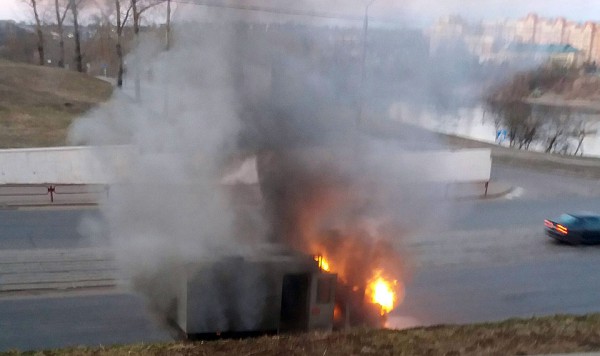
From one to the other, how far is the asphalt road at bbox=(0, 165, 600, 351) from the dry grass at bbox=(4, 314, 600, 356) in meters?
1.01

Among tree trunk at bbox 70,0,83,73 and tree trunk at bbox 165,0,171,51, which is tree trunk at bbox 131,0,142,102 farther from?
tree trunk at bbox 70,0,83,73

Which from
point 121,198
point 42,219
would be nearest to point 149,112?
point 121,198

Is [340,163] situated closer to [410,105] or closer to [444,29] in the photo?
[410,105]

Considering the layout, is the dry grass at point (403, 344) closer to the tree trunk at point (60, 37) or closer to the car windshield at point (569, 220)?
the car windshield at point (569, 220)

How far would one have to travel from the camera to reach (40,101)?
899 inches

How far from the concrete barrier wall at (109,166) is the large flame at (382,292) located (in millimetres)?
1575

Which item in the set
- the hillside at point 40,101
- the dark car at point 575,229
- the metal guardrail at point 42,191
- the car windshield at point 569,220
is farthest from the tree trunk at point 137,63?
the car windshield at point 569,220

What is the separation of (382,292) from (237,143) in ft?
8.89

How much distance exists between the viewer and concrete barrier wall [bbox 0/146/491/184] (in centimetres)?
784

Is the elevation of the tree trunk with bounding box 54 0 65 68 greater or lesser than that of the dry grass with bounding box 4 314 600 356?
greater

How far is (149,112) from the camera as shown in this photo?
771cm

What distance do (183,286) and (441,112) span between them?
177 inches

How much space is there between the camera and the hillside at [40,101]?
18.5 m

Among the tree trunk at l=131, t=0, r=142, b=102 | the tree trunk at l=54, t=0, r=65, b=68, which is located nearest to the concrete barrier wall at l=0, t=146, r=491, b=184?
the tree trunk at l=131, t=0, r=142, b=102
